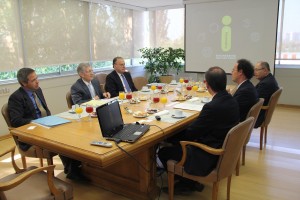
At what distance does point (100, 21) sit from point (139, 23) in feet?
4.99

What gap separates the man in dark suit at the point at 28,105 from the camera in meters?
2.49

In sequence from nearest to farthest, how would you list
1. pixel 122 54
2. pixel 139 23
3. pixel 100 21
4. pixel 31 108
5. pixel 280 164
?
pixel 31 108
pixel 280 164
pixel 100 21
pixel 122 54
pixel 139 23

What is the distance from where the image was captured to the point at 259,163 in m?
3.11

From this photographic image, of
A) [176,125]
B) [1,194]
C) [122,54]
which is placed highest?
[122,54]

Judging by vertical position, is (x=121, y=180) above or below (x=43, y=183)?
below

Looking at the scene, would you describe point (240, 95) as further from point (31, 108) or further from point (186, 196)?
point (31, 108)

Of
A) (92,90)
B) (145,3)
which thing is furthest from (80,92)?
(145,3)

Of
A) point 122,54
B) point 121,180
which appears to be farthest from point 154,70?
point 121,180

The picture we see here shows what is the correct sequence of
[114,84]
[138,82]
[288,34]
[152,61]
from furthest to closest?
[152,61], [288,34], [138,82], [114,84]

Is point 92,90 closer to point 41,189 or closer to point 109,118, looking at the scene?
point 109,118

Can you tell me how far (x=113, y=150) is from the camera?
168 cm

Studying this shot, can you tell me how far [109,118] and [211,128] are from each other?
0.80 meters

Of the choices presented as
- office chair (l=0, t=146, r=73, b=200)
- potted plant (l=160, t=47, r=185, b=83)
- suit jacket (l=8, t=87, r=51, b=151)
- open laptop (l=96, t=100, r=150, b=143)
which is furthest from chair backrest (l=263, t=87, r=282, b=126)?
potted plant (l=160, t=47, r=185, b=83)

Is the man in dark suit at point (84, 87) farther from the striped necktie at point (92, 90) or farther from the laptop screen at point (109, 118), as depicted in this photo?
the laptop screen at point (109, 118)
